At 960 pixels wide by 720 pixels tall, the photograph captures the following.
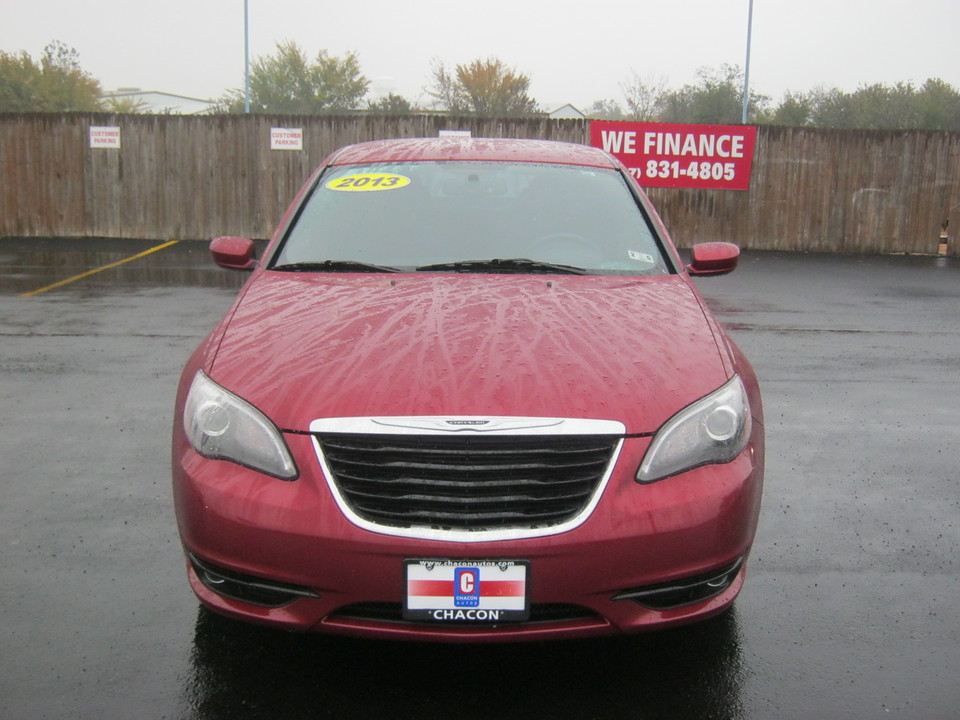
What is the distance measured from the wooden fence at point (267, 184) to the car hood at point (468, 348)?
1504 centimetres

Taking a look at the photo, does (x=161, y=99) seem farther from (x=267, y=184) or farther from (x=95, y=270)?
(x=95, y=270)

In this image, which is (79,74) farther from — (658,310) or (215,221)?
(658,310)

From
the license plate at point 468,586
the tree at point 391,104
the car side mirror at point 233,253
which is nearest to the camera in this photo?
the license plate at point 468,586

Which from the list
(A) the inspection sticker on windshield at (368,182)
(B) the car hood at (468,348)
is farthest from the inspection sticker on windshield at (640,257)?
(A) the inspection sticker on windshield at (368,182)

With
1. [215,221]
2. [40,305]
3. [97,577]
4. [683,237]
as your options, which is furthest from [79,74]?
[97,577]

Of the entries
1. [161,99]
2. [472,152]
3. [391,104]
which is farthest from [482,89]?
[472,152]

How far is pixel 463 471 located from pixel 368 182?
2.18m

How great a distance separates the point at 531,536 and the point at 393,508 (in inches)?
14.2

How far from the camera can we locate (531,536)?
2.49 m

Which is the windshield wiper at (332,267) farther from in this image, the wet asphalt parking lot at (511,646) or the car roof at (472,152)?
the wet asphalt parking lot at (511,646)

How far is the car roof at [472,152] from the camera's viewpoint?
452cm

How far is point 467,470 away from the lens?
8.35ft

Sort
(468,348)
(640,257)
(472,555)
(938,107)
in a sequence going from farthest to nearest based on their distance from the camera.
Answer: (938,107) → (640,257) → (468,348) → (472,555)

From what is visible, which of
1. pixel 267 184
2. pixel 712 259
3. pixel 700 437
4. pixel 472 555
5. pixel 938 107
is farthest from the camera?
pixel 938 107
